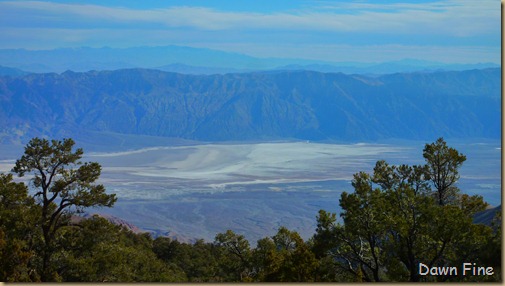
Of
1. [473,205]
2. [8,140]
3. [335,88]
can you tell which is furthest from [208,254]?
[335,88]

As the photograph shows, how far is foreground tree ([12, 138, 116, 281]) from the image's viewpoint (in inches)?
476

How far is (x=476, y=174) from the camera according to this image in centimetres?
7325

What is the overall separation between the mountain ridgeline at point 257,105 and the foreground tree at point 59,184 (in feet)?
407

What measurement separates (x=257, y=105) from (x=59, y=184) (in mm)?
169839

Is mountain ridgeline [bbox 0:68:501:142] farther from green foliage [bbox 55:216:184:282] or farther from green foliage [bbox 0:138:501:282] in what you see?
green foliage [bbox 55:216:184:282]

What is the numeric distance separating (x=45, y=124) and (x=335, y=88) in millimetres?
71995

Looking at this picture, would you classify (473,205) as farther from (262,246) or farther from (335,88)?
(335,88)

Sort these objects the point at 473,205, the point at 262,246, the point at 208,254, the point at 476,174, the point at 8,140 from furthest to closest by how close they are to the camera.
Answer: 1. the point at 8,140
2. the point at 476,174
3. the point at 208,254
4. the point at 262,246
5. the point at 473,205

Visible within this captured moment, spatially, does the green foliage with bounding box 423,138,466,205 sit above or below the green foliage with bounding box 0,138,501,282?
above

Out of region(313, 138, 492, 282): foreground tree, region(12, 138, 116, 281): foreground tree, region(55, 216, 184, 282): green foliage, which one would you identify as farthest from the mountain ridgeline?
region(55, 216, 184, 282): green foliage

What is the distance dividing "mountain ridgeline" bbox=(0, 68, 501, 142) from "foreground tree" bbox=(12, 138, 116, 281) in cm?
12407

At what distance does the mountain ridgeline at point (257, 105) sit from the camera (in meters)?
149

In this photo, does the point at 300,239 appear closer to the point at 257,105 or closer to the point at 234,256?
the point at 234,256

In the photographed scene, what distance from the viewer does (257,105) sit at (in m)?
182
